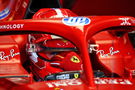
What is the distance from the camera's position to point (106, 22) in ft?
6.46

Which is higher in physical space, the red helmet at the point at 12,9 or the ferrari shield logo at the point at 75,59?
the red helmet at the point at 12,9

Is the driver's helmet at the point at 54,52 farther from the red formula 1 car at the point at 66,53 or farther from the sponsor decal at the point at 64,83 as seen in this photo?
the sponsor decal at the point at 64,83

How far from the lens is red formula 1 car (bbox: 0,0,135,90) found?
5.98 feet

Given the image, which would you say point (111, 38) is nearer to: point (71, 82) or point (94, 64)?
point (94, 64)

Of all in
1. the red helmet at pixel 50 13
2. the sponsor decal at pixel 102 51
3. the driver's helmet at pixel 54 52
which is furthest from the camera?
the red helmet at pixel 50 13

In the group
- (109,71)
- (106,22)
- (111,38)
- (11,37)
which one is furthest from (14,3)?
(106,22)

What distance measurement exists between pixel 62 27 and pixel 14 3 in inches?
85.3

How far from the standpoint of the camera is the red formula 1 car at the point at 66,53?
182 cm

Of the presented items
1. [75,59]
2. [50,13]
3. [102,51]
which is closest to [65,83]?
[75,59]

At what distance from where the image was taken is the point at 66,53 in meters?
2.51

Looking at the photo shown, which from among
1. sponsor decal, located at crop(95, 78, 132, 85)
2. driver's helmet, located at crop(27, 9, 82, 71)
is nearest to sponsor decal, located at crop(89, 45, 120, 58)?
driver's helmet, located at crop(27, 9, 82, 71)

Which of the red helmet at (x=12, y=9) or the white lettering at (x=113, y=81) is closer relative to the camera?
the white lettering at (x=113, y=81)

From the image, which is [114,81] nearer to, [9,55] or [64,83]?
[64,83]

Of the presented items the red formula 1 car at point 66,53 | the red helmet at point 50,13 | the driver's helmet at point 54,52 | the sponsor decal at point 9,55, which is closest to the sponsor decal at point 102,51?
the red formula 1 car at point 66,53
